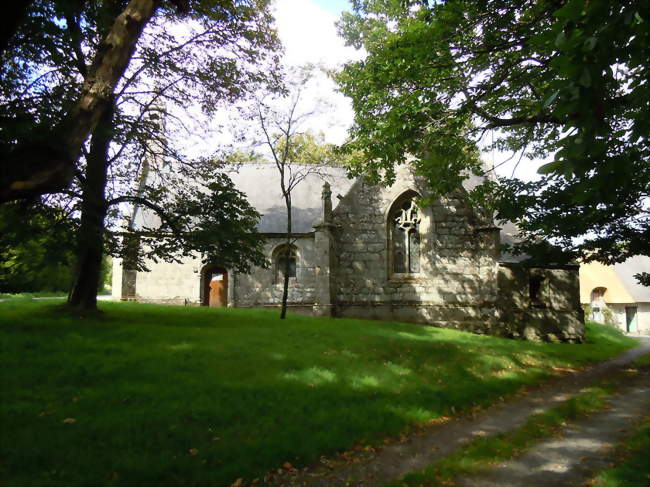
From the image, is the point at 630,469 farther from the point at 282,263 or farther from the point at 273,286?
the point at 282,263

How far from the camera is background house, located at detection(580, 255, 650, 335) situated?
34500mm

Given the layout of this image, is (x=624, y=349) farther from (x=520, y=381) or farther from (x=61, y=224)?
(x=61, y=224)

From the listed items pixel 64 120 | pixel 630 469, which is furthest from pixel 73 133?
pixel 630 469

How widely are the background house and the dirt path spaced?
3096 centimetres

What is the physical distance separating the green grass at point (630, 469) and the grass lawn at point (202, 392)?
8.75 ft

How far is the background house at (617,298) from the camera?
34500mm

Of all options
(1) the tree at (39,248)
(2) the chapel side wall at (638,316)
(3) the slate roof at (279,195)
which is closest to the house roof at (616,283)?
(2) the chapel side wall at (638,316)

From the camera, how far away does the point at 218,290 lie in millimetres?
25469

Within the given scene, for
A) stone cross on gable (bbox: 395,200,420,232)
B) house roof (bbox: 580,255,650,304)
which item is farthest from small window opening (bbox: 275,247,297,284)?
house roof (bbox: 580,255,650,304)

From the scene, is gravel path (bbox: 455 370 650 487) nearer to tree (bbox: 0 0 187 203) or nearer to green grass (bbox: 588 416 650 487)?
green grass (bbox: 588 416 650 487)

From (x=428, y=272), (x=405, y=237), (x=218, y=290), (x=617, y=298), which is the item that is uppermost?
(x=405, y=237)

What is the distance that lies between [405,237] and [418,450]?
14.2m

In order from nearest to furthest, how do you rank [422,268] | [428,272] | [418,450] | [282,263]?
1. [418,450]
2. [428,272]
3. [422,268]
4. [282,263]

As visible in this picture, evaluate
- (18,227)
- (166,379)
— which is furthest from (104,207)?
(166,379)
